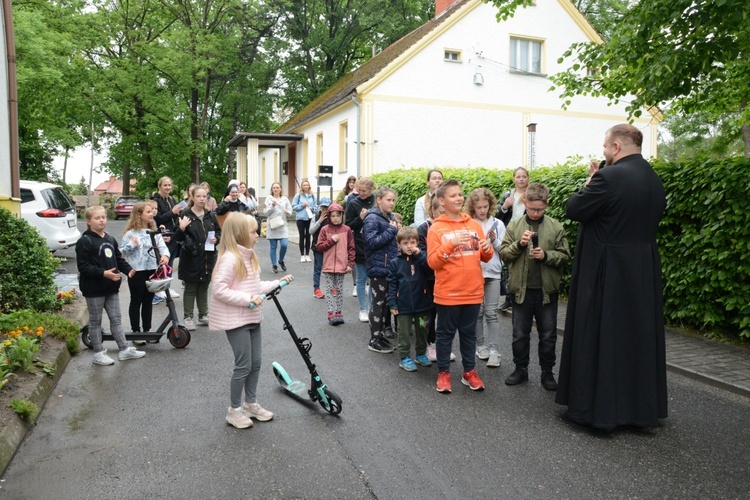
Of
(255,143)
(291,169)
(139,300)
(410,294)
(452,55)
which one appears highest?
(452,55)

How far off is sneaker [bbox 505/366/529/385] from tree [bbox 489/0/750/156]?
4.48 meters

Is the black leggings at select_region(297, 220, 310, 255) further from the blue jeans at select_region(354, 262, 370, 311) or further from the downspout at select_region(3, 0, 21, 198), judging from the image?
the downspout at select_region(3, 0, 21, 198)

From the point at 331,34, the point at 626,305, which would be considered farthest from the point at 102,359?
the point at 331,34

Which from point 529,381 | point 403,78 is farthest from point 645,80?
point 403,78

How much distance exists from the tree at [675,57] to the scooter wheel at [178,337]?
6.73 meters

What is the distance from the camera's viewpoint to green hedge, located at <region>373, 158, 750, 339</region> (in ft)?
22.4

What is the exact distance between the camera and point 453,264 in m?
5.45

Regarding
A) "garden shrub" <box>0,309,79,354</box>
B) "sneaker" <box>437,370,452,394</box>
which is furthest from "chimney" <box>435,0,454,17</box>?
"sneaker" <box>437,370,452,394</box>

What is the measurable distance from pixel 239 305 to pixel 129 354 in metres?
2.74

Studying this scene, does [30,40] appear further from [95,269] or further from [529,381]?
[529,381]

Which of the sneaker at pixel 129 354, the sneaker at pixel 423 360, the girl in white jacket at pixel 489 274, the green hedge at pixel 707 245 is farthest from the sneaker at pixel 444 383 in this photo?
the green hedge at pixel 707 245

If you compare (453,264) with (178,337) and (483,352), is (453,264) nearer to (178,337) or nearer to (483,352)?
(483,352)

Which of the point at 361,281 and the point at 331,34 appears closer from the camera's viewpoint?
the point at 361,281

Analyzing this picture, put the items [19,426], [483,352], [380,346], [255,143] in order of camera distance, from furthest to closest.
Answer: [255,143]
[380,346]
[483,352]
[19,426]
